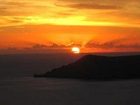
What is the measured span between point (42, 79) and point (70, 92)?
26672mm

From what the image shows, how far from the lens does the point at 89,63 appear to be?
386 ft

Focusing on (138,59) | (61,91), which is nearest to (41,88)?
(61,91)

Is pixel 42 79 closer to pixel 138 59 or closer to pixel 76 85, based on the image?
pixel 76 85

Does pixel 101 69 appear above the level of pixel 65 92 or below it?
above

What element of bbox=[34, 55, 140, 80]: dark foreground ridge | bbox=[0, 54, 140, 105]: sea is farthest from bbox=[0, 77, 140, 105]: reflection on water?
bbox=[34, 55, 140, 80]: dark foreground ridge

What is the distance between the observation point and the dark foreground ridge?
114125mm

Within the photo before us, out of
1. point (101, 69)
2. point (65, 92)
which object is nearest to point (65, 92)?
point (65, 92)

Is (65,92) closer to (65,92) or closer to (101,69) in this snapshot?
(65,92)

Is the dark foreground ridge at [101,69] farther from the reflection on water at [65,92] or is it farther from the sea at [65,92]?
the reflection on water at [65,92]

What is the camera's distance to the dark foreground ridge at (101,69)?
114 m

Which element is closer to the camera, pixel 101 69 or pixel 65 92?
pixel 65 92

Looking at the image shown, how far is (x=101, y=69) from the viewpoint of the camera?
379 ft

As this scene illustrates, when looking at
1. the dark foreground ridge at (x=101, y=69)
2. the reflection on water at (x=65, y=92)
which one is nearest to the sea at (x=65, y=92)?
the reflection on water at (x=65, y=92)

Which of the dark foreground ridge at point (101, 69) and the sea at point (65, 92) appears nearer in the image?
the sea at point (65, 92)
